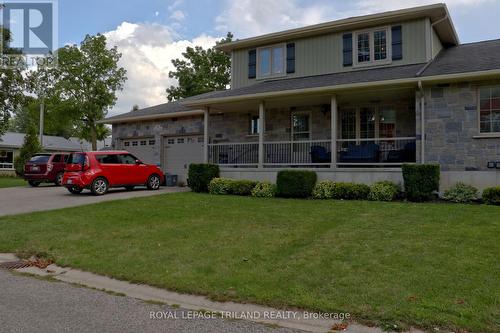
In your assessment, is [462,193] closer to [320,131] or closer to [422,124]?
[422,124]

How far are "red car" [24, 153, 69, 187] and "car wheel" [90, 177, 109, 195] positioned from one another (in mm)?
5227

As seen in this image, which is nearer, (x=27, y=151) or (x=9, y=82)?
(x=9, y=82)

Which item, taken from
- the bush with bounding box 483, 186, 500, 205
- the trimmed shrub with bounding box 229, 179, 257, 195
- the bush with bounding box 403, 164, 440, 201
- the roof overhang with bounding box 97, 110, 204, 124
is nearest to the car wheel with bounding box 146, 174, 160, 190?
the roof overhang with bounding box 97, 110, 204, 124

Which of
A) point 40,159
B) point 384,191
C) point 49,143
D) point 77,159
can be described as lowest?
point 384,191

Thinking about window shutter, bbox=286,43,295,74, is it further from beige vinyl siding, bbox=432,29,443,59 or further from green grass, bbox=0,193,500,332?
green grass, bbox=0,193,500,332

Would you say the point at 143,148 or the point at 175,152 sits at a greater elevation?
the point at 143,148

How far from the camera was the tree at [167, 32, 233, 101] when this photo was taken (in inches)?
1403

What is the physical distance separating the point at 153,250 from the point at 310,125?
10099 millimetres

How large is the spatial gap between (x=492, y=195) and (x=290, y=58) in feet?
30.2

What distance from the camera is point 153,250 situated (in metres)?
6.24

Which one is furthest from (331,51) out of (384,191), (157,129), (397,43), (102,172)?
(102,172)

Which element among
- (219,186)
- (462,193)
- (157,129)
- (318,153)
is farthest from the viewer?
(157,129)

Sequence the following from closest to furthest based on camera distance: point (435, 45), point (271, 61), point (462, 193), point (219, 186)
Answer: point (462, 193), point (219, 186), point (435, 45), point (271, 61)

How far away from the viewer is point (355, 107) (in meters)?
14.4
